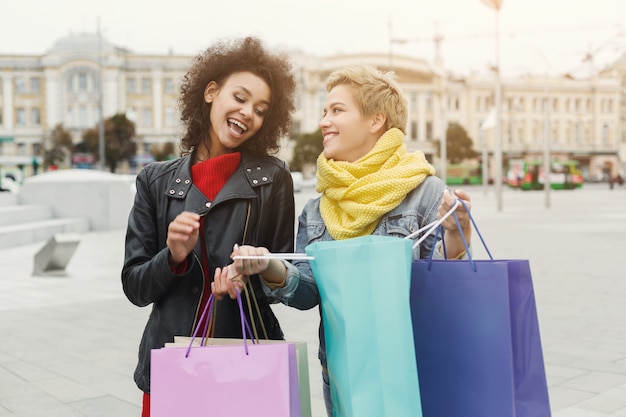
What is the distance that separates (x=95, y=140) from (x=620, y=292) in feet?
191

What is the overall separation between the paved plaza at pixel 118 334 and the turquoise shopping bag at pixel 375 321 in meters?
2.52

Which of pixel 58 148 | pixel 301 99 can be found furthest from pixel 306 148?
pixel 58 148

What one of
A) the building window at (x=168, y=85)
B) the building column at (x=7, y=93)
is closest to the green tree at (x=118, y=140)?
the building window at (x=168, y=85)

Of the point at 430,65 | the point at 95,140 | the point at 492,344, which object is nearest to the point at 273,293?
the point at 492,344

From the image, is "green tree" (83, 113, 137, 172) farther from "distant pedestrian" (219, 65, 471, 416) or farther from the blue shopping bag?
the blue shopping bag

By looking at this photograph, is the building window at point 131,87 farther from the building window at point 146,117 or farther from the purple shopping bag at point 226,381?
the purple shopping bag at point 226,381

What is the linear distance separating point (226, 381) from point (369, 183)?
2.17 feet

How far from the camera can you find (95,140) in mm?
62219

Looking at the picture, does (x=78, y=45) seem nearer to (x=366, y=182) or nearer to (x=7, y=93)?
(x=7, y=93)

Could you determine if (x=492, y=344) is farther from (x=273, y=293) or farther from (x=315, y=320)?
(x=315, y=320)

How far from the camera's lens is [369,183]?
6.81ft

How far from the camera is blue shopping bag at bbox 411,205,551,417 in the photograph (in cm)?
176

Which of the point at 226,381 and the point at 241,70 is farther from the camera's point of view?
the point at 241,70

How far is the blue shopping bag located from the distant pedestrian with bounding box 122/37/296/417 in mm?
547
